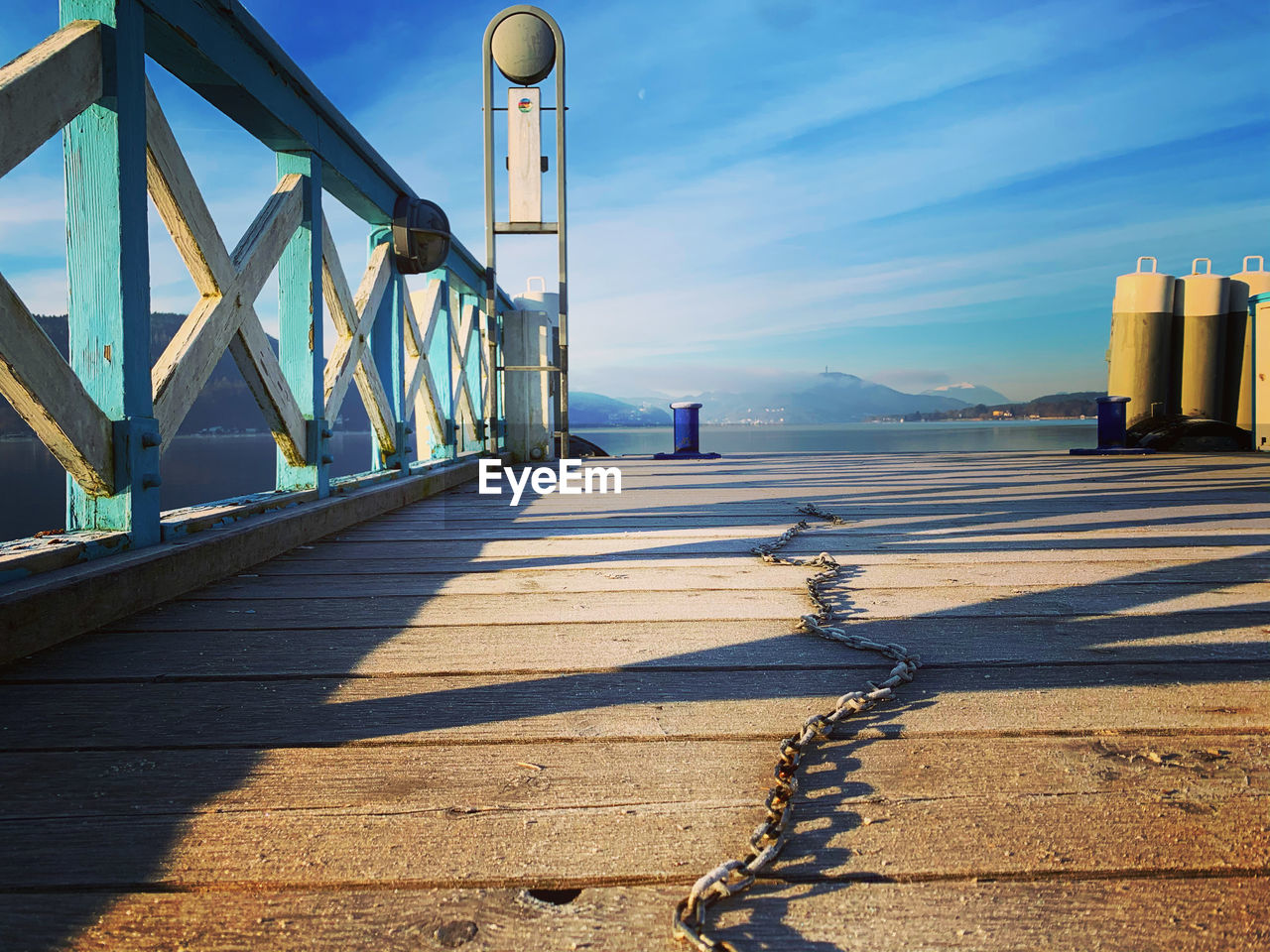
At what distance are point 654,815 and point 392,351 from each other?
3.26 metres

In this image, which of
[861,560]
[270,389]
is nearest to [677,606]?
[861,560]

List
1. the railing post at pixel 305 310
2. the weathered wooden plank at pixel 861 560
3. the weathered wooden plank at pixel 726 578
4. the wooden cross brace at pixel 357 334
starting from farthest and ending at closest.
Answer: the wooden cross brace at pixel 357 334, the railing post at pixel 305 310, the weathered wooden plank at pixel 861 560, the weathered wooden plank at pixel 726 578

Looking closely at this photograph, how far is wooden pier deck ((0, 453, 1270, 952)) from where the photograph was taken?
659 millimetres

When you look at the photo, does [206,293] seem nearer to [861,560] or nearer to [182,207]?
[182,207]

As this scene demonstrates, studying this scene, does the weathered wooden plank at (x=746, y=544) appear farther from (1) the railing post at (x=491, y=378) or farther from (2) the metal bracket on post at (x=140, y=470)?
(1) the railing post at (x=491, y=378)

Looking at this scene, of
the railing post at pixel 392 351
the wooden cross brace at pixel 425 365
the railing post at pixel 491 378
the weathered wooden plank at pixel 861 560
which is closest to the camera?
the weathered wooden plank at pixel 861 560

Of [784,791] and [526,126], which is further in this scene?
[526,126]

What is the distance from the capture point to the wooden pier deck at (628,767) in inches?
25.9

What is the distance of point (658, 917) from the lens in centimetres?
65

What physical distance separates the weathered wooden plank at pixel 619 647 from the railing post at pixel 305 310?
4.16 ft

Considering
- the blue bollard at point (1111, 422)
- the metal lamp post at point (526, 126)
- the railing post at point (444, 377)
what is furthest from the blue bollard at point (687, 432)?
the blue bollard at point (1111, 422)

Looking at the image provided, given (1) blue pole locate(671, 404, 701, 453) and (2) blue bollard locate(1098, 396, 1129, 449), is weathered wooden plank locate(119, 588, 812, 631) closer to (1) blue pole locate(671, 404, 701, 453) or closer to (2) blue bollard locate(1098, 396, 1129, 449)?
(1) blue pole locate(671, 404, 701, 453)

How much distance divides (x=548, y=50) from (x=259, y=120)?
15.4 feet

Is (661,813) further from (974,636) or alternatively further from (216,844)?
(974,636)
